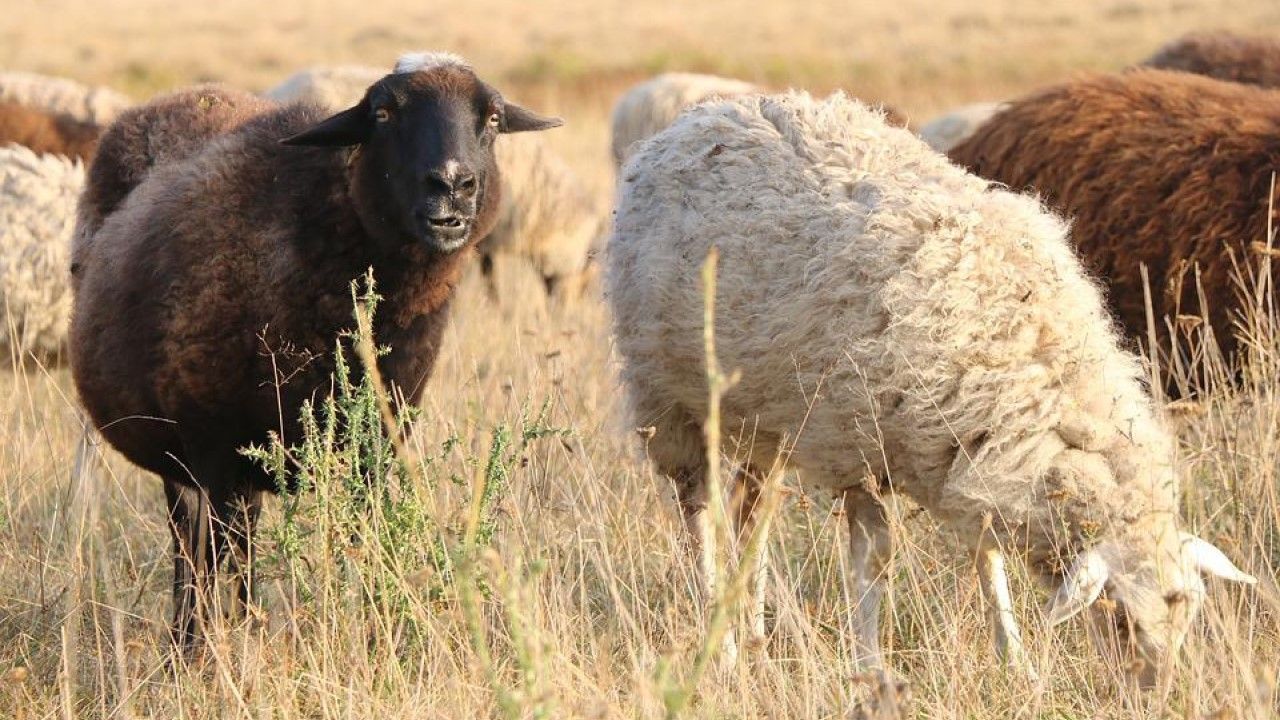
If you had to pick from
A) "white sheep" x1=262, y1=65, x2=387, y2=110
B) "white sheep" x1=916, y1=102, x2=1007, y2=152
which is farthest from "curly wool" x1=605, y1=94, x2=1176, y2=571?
"white sheep" x1=262, y1=65, x2=387, y2=110

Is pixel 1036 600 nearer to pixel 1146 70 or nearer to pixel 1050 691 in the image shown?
pixel 1050 691

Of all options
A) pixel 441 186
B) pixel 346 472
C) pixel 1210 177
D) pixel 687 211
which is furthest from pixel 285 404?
pixel 1210 177

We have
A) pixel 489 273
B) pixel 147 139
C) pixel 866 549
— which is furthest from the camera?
pixel 489 273

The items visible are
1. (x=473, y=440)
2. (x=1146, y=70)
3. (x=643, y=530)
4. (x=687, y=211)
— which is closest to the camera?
(x=687, y=211)

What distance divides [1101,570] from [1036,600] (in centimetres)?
64

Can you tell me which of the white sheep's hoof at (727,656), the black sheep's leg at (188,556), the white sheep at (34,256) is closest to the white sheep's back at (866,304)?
the white sheep's hoof at (727,656)

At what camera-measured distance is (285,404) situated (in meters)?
4.63

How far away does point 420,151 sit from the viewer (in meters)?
4.68

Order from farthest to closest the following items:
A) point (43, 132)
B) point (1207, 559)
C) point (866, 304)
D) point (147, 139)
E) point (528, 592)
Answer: point (43, 132) < point (147, 139) < point (866, 304) < point (1207, 559) < point (528, 592)

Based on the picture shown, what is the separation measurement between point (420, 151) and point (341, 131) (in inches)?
10.7

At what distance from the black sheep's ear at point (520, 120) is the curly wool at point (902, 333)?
1.66ft

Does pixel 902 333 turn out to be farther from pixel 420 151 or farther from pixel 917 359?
pixel 420 151

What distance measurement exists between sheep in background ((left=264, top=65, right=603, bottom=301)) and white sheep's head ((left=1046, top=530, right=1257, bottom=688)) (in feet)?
26.3

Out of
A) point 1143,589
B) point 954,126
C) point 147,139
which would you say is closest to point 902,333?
point 1143,589
